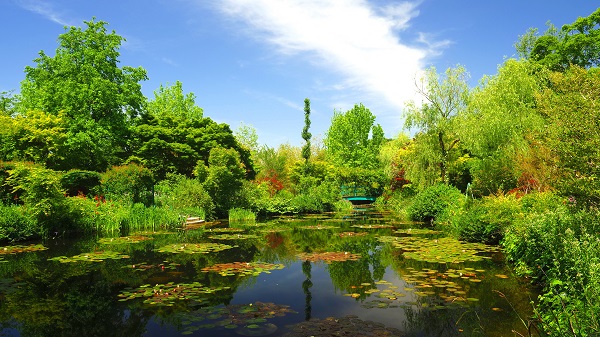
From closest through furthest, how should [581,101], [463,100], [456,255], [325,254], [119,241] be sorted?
[581,101] < [456,255] < [325,254] < [119,241] < [463,100]

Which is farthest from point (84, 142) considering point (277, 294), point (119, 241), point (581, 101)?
point (581, 101)

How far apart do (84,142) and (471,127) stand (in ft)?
81.9

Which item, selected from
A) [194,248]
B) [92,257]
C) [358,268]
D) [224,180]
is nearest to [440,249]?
[358,268]

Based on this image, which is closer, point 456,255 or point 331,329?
point 331,329

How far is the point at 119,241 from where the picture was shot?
12.5 meters

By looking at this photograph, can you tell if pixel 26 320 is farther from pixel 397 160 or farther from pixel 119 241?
pixel 397 160

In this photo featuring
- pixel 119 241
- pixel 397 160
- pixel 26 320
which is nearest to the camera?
pixel 26 320

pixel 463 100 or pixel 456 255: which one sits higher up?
pixel 463 100

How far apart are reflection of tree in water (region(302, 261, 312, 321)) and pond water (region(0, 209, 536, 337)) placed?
1.1 inches

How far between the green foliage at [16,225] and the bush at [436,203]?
17292 millimetres

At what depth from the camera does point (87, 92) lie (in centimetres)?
2516

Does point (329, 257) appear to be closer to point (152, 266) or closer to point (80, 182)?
point (152, 266)

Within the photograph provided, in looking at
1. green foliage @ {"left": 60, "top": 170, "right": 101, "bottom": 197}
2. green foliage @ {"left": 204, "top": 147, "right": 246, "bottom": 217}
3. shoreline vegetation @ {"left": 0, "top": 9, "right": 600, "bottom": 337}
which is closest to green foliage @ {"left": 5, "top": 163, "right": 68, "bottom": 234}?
shoreline vegetation @ {"left": 0, "top": 9, "right": 600, "bottom": 337}

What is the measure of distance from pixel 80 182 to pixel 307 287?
1566cm
